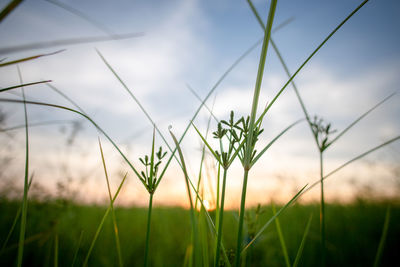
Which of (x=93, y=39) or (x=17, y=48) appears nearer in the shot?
(x=17, y=48)

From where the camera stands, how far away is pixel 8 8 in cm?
50

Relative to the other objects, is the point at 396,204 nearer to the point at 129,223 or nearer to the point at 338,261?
the point at 338,261

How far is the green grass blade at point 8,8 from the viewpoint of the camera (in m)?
0.49

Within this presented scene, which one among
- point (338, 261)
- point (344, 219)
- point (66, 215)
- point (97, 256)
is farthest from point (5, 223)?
point (344, 219)

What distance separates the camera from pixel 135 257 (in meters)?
2.59

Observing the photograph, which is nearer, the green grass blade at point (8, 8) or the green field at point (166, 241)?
the green grass blade at point (8, 8)

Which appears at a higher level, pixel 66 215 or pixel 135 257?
pixel 66 215

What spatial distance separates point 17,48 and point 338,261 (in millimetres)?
3785

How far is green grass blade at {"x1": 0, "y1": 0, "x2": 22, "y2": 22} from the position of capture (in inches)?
19.3

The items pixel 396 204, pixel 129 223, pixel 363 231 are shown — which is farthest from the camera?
pixel 396 204

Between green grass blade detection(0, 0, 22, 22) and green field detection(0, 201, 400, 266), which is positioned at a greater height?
green grass blade detection(0, 0, 22, 22)

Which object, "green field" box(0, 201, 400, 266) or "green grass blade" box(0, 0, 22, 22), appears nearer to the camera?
"green grass blade" box(0, 0, 22, 22)

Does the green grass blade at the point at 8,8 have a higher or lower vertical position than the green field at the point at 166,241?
higher

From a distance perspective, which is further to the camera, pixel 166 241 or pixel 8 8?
pixel 166 241
